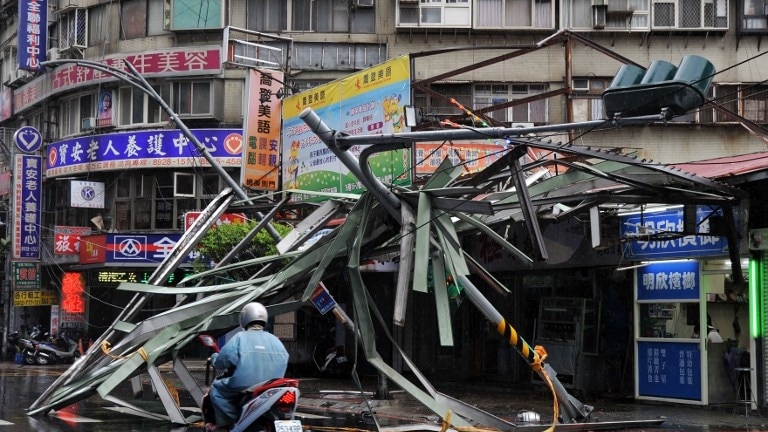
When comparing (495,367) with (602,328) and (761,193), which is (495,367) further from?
(761,193)

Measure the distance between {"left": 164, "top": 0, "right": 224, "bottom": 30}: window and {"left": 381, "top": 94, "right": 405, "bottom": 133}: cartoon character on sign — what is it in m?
12.2

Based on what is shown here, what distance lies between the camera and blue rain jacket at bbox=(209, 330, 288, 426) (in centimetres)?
954

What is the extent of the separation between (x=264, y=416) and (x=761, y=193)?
10.2 meters

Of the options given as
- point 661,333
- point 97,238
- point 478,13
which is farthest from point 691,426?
point 97,238

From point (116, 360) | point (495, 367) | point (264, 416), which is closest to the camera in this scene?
point (264, 416)

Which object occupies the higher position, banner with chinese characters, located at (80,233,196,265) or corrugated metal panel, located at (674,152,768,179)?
corrugated metal panel, located at (674,152,768,179)

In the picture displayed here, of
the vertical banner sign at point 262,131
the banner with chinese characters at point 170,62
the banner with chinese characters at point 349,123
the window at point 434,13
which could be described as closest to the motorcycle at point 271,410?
the banner with chinese characters at point 349,123

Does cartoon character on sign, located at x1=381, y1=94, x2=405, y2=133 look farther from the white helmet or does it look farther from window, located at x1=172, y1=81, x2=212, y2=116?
window, located at x1=172, y1=81, x2=212, y2=116

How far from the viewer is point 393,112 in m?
22.2

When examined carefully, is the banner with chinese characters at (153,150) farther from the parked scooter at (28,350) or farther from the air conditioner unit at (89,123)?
the parked scooter at (28,350)

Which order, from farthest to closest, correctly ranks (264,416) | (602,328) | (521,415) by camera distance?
Result: (602,328) → (521,415) → (264,416)

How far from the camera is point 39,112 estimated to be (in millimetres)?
38781

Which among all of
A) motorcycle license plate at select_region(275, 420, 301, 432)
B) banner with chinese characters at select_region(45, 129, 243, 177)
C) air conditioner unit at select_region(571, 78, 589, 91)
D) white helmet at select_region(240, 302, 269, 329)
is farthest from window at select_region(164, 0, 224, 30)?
motorcycle license plate at select_region(275, 420, 301, 432)

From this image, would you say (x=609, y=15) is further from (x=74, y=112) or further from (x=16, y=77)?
(x=16, y=77)
